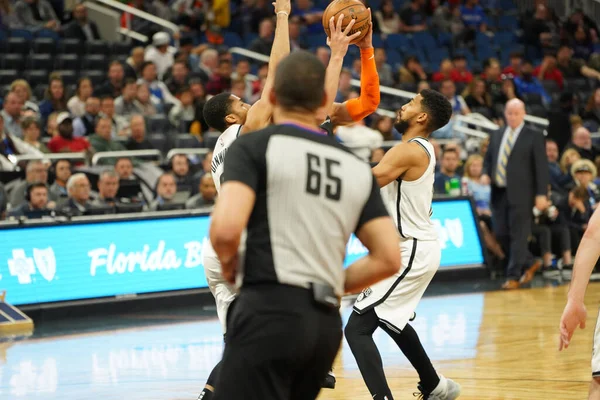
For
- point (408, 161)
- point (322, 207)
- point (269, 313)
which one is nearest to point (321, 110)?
point (322, 207)

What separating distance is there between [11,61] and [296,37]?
17.1 ft

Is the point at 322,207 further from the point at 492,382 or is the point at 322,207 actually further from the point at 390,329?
the point at 492,382

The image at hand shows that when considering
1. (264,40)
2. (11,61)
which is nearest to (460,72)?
(264,40)

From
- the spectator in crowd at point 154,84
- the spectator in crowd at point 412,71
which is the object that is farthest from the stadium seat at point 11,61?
the spectator in crowd at point 412,71

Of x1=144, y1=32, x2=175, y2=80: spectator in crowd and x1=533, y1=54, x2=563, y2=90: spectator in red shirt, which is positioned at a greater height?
x1=144, y1=32, x2=175, y2=80: spectator in crowd

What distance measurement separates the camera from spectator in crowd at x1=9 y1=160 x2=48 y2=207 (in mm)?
12305

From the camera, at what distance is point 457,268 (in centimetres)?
1398

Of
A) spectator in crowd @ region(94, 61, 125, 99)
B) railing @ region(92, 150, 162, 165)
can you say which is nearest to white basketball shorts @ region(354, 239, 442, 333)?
railing @ region(92, 150, 162, 165)

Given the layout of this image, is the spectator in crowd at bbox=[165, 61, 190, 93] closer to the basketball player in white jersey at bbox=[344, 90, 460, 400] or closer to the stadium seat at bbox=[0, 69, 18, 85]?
the stadium seat at bbox=[0, 69, 18, 85]

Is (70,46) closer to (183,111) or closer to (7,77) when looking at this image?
(7,77)

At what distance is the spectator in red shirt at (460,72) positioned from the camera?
20.4 metres

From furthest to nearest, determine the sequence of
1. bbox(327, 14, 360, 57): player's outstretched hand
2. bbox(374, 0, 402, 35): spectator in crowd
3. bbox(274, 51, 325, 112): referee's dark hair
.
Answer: bbox(374, 0, 402, 35): spectator in crowd < bbox(327, 14, 360, 57): player's outstretched hand < bbox(274, 51, 325, 112): referee's dark hair

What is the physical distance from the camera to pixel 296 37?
19.8 metres

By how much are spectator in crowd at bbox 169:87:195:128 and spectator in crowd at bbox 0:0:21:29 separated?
3603 mm
